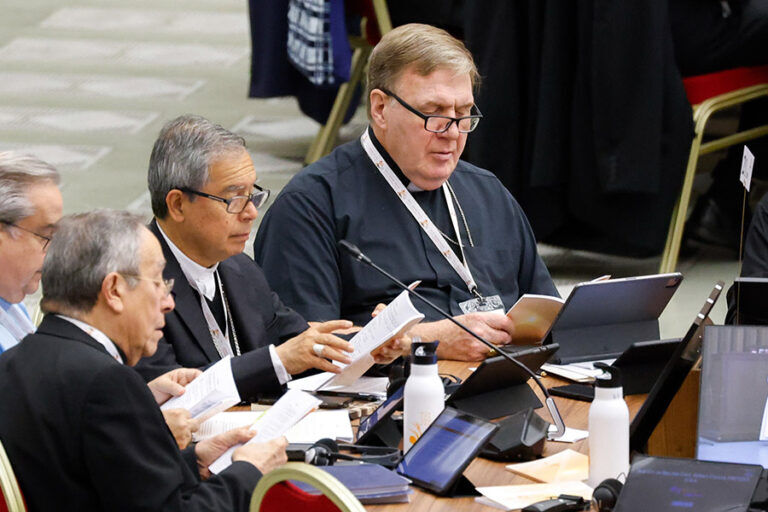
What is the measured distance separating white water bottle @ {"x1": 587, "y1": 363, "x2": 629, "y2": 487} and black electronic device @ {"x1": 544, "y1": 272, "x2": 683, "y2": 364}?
648 millimetres

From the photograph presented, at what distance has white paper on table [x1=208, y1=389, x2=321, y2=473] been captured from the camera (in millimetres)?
2557

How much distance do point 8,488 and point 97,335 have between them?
11.4 inches

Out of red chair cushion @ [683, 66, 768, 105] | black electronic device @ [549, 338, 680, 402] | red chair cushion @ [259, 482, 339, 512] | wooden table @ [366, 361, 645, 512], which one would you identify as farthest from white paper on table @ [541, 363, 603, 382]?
red chair cushion @ [683, 66, 768, 105]

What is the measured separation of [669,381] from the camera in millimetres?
2547

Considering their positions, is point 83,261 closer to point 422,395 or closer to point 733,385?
point 422,395

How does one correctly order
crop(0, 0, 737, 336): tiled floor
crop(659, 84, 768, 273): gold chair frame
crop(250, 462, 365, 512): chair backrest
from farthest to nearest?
crop(0, 0, 737, 336): tiled floor
crop(659, 84, 768, 273): gold chair frame
crop(250, 462, 365, 512): chair backrest

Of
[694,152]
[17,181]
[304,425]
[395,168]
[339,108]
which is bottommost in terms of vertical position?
[339,108]

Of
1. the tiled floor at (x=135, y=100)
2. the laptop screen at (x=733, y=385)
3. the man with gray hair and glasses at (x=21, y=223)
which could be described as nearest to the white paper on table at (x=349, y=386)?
the man with gray hair and glasses at (x=21, y=223)

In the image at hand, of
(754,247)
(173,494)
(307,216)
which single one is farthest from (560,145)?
(173,494)

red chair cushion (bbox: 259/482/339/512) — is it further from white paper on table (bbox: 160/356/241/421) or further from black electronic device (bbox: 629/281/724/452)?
black electronic device (bbox: 629/281/724/452)

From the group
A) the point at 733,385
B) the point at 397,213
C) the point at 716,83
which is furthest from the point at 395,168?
the point at 716,83

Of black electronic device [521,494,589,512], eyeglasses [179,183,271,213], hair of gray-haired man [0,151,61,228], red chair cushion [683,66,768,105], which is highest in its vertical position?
hair of gray-haired man [0,151,61,228]

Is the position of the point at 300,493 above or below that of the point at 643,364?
above

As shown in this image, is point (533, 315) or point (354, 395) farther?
point (533, 315)
